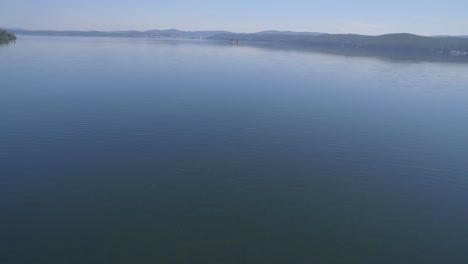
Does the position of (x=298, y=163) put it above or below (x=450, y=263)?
above

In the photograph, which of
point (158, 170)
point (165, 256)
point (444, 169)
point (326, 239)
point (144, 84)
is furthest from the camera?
point (144, 84)

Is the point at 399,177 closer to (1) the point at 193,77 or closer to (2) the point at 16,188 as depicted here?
(2) the point at 16,188

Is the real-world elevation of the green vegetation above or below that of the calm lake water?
above

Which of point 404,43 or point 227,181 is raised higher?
point 404,43

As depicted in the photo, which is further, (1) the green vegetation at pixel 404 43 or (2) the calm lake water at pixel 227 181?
(1) the green vegetation at pixel 404 43

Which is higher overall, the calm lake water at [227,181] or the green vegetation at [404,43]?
the green vegetation at [404,43]

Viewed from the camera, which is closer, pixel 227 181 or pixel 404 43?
pixel 227 181

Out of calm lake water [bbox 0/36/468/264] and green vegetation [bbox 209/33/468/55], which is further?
green vegetation [bbox 209/33/468/55]

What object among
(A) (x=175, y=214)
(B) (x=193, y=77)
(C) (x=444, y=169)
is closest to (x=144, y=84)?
(B) (x=193, y=77)
